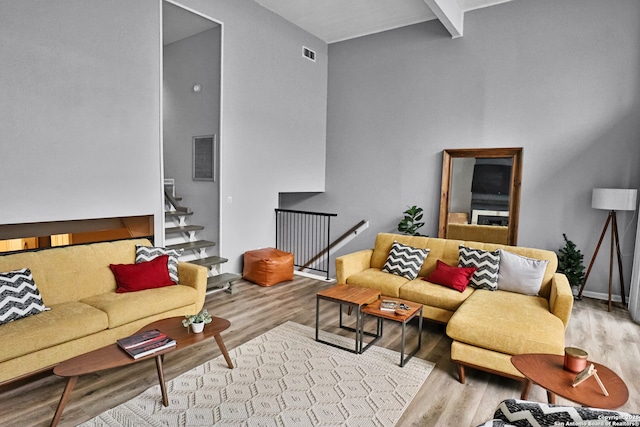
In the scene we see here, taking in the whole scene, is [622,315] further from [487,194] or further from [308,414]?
[308,414]

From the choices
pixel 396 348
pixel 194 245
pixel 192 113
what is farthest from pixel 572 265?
pixel 192 113

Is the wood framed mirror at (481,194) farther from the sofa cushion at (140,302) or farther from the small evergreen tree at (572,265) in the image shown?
the sofa cushion at (140,302)

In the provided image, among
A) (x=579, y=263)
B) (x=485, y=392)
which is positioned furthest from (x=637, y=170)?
(x=485, y=392)

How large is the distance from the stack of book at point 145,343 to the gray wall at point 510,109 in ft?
15.3

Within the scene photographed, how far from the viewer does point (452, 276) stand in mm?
4023

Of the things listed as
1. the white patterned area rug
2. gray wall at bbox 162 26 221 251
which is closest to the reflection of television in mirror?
the white patterned area rug

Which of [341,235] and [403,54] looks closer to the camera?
[403,54]

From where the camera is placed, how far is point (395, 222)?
6.66m

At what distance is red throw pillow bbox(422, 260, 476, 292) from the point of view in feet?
12.9

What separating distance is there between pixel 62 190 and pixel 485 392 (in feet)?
13.6

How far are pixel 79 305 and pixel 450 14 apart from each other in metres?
5.64

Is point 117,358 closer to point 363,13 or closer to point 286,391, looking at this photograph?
point 286,391

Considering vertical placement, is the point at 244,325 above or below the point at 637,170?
below

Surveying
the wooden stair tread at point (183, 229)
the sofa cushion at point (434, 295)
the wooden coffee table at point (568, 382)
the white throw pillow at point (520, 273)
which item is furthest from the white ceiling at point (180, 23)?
the wooden coffee table at point (568, 382)
